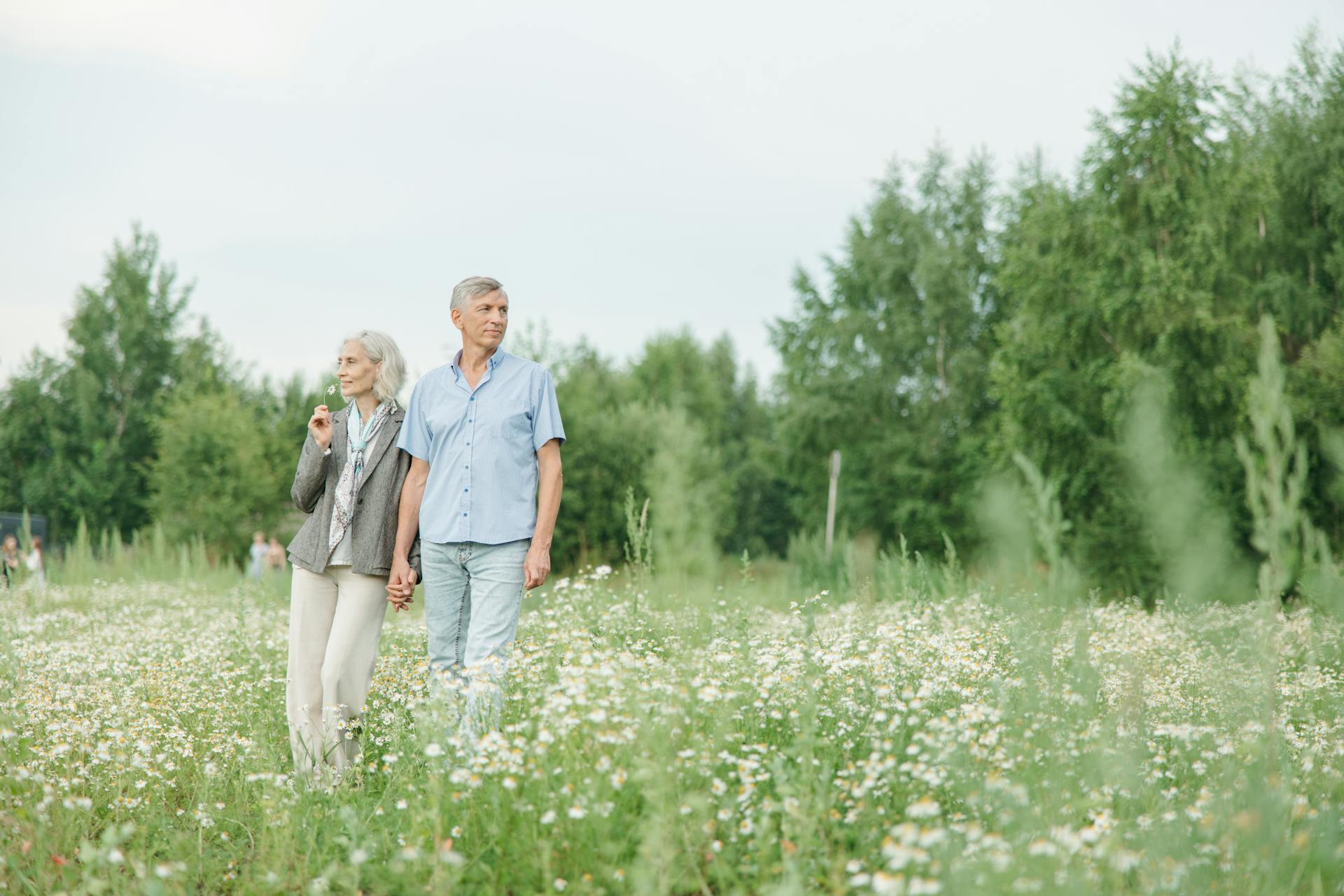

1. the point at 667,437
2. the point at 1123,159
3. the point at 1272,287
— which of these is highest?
the point at 1123,159

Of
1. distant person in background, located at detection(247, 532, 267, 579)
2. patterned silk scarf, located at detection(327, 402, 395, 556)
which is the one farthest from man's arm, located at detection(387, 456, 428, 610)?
distant person in background, located at detection(247, 532, 267, 579)

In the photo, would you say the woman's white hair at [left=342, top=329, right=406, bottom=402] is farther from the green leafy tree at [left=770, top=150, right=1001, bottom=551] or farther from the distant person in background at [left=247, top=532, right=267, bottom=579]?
the green leafy tree at [left=770, top=150, right=1001, bottom=551]

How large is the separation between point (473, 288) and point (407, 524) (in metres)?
1.11

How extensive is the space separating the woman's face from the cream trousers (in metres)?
0.82

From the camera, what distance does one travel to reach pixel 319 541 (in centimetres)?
480

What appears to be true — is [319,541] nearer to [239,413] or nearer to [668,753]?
[668,753]

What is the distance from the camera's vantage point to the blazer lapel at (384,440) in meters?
4.97

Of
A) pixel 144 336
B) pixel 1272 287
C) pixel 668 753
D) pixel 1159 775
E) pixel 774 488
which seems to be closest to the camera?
pixel 668 753

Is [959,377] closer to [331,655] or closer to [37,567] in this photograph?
[37,567]

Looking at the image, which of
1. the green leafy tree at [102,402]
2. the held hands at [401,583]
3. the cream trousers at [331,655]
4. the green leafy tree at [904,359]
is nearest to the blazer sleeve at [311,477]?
the cream trousers at [331,655]

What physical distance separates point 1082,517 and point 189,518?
25.1 meters

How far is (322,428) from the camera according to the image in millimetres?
4887

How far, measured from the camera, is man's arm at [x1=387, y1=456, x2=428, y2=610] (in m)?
4.81

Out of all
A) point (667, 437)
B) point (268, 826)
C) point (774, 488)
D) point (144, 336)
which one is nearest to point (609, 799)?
point (268, 826)
